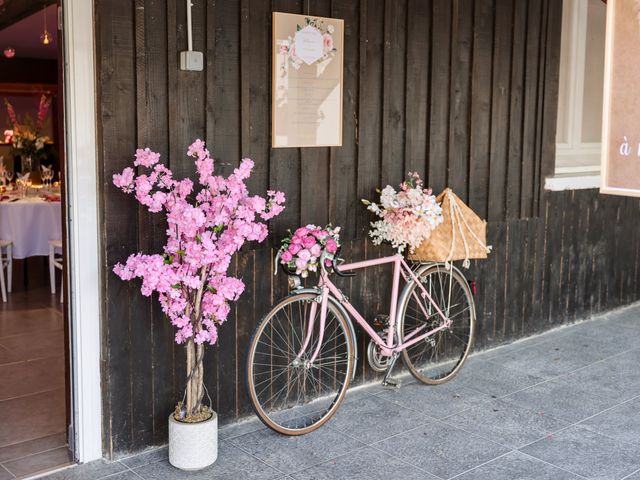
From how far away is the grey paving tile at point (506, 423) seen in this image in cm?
398

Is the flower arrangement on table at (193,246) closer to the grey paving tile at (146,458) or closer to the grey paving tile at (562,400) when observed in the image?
the grey paving tile at (146,458)

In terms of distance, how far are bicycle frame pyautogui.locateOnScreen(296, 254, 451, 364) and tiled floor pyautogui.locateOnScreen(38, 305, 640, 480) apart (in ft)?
1.10

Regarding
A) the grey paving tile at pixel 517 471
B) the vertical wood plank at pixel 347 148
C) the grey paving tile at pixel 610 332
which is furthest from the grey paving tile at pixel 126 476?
the grey paving tile at pixel 610 332

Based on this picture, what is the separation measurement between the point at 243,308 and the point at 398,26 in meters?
1.87

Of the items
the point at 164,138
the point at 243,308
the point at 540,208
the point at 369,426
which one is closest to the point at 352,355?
the point at 369,426

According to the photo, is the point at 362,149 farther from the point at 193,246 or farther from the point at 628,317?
the point at 628,317

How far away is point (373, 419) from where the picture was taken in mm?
4219

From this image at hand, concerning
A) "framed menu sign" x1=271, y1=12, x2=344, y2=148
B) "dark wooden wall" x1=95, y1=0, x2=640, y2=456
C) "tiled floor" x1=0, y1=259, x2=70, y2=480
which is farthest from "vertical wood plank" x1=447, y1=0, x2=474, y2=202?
"tiled floor" x1=0, y1=259, x2=70, y2=480

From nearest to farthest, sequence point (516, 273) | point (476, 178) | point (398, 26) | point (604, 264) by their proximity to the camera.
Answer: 1. point (398, 26)
2. point (476, 178)
3. point (516, 273)
4. point (604, 264)

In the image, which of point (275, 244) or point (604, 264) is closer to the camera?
point (275, 244)

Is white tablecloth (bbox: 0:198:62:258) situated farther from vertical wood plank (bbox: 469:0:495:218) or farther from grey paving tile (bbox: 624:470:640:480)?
grey paving tile (bbox: 624:470:640:480)

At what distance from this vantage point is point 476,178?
5.21m

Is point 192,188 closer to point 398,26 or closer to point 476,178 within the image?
point 398,26

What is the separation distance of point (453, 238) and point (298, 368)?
1.12 metres
